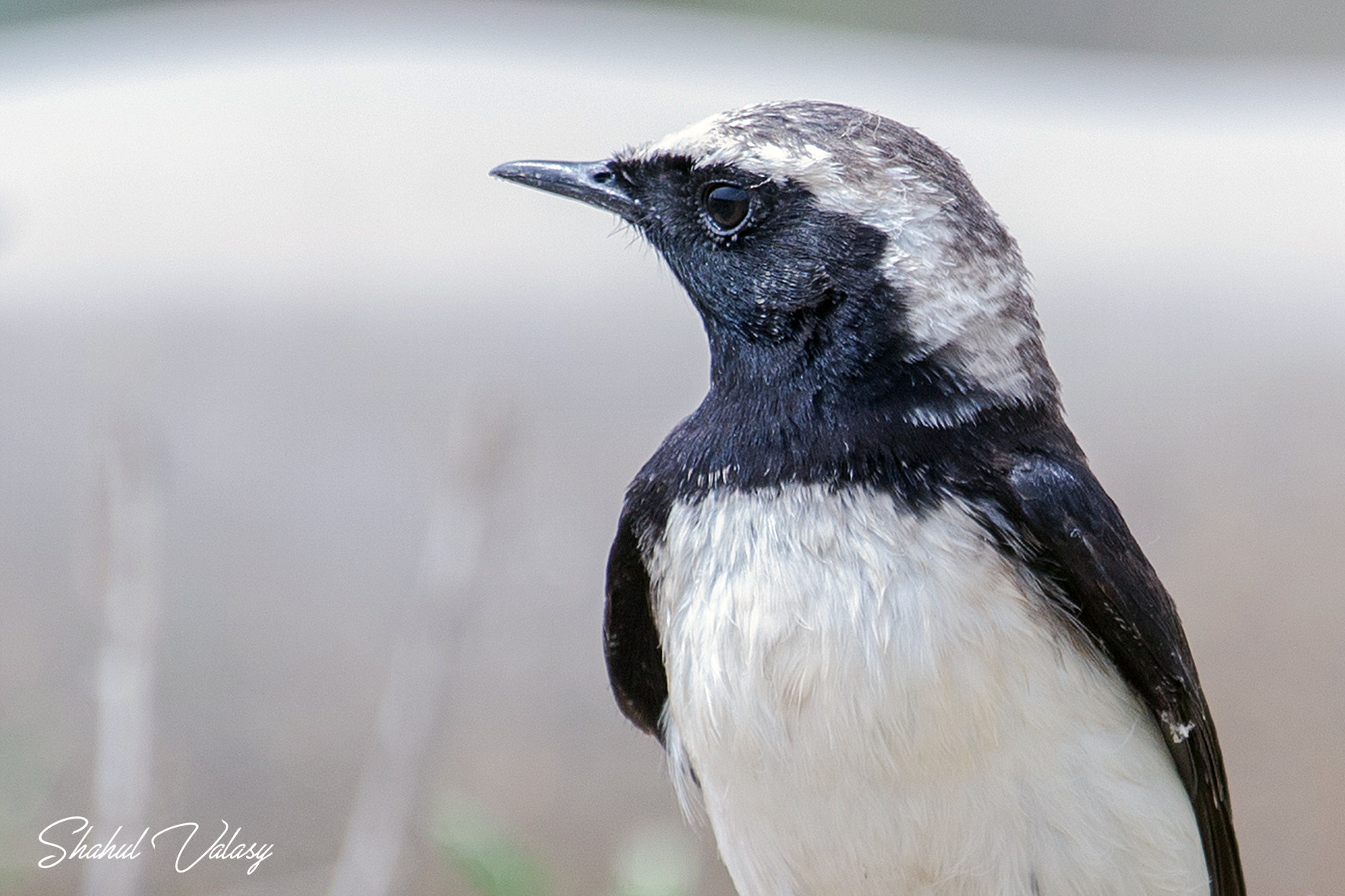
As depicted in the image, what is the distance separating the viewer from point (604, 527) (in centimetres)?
506

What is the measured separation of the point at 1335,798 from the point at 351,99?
177 inches

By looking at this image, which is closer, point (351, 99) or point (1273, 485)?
point (1273, 485)

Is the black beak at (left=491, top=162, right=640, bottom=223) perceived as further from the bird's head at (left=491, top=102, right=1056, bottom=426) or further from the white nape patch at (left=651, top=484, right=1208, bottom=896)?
the white nape patch at (left=651, top=484, right=1208, bottom=896)

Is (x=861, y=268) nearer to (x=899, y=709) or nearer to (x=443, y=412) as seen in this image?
(x=899, y=709)

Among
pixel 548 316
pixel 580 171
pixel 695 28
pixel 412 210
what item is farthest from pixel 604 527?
pixel 695 28

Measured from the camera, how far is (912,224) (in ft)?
7.38

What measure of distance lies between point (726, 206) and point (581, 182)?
0.29 meters

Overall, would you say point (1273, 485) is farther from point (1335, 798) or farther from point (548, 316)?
point (548, 316)

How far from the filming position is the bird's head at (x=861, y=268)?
2254mm

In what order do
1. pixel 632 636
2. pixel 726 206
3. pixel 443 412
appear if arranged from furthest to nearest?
pixel 443 412
pixel 632 636
pixel 726 206

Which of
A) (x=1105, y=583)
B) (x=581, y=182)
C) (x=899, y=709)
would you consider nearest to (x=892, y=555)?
(x=899, y=709)

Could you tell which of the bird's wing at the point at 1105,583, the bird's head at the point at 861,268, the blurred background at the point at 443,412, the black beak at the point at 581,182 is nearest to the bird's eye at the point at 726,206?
the bird's head at the point at 861,268

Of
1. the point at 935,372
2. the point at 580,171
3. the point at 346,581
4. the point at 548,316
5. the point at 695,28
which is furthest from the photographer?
the point at 695,28

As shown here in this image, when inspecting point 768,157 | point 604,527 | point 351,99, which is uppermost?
point 351,99
